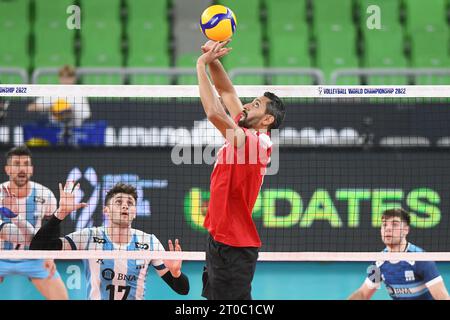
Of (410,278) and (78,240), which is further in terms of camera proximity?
(410,278)

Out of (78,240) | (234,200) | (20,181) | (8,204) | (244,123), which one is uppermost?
(244,123)

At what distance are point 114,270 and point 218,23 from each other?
311 cm

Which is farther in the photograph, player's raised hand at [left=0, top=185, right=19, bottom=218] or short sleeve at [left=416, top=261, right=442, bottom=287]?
player's raised hand at [left=0, top=185, right=19, bottom=218]

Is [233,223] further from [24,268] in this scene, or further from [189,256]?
[24,268]

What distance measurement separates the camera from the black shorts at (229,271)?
24.7 feet

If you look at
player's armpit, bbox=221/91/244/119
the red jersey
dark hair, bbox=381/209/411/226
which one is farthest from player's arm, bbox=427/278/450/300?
player's armpit, bbox=221/91/244/119

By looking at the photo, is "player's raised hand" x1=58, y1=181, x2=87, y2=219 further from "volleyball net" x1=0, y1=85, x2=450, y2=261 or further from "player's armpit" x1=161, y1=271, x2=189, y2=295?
"volleyball net" x1=0, y1=85, x2=450, y2=261

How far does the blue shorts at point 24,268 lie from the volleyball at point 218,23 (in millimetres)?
4212

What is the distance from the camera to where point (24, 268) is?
1059 centimetres

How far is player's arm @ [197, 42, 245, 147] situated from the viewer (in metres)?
7.29

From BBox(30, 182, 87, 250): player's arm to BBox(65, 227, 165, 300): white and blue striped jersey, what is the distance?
9 centimetres

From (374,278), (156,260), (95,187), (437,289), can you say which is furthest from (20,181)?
(437,289)

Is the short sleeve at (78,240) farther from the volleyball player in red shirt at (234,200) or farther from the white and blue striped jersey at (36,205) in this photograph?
the volleyball player in red shirt at (234,200)
